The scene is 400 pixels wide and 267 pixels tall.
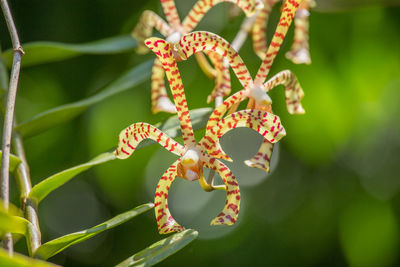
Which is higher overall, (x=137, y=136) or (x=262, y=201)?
(x=137, y=136)

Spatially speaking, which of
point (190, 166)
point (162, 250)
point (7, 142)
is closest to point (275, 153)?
point (190, 166)

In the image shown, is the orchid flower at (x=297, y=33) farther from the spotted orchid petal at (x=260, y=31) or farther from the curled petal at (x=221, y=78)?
the curled petal at (x=221, y=78)

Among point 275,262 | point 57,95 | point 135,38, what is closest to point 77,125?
point 57,95

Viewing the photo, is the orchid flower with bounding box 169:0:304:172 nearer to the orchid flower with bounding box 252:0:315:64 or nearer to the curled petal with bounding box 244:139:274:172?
the curled petal with bounding box 244:139:274:172

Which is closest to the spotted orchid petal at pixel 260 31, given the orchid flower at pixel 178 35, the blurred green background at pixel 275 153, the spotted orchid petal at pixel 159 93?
the orchid flower at pixel 178 35

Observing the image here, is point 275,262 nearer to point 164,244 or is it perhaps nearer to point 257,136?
point 257,136

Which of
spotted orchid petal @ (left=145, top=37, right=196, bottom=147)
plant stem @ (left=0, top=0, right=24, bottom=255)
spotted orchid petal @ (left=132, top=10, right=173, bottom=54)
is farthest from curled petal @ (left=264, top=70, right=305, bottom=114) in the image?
plant stem @ (left=0, top=0, right=24, bottom=255)
